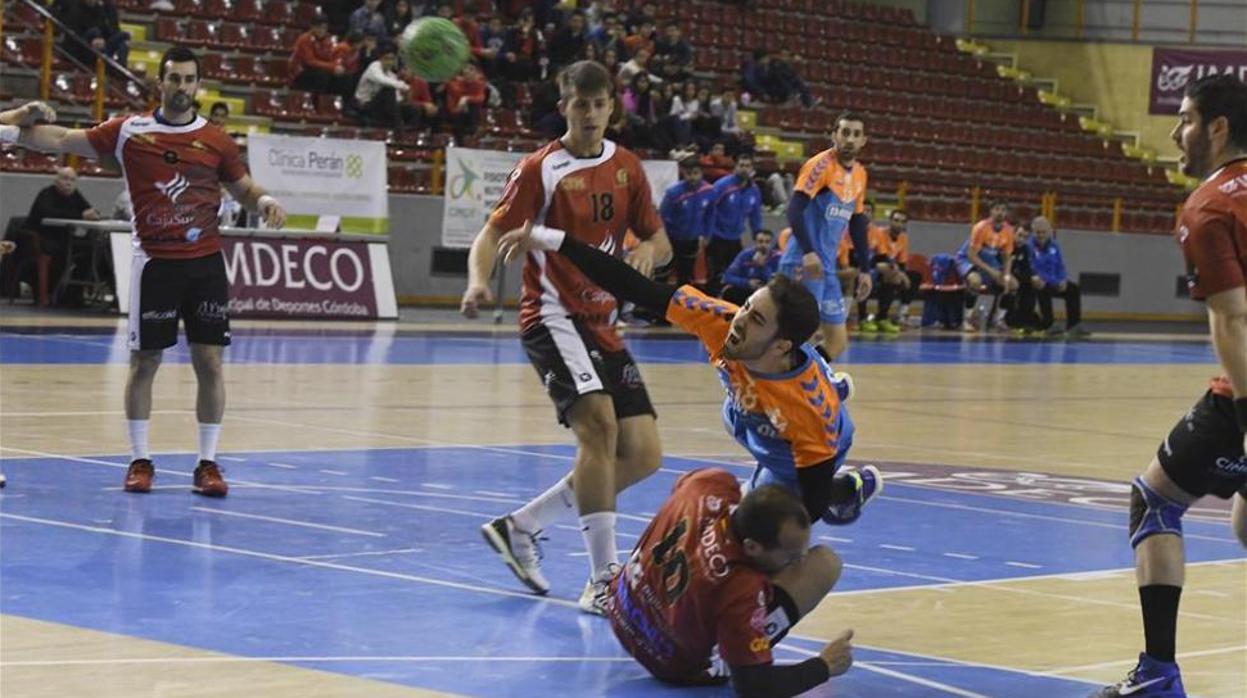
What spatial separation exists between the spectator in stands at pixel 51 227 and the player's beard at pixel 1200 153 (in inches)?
709

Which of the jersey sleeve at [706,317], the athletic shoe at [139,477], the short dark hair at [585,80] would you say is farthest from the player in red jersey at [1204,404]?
the athletic shoe at [139,477]

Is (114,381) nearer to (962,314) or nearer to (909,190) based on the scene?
(962,314)

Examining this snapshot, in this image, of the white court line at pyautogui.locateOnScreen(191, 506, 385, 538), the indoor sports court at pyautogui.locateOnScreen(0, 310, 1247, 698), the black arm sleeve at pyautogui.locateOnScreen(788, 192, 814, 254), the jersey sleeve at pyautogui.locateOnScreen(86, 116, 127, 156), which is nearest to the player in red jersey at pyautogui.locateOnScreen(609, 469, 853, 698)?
the indoor sports court at pyautogui.locateOnScreen(0, 310, 1247, 698)

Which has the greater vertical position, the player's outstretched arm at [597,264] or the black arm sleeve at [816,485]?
the player's outstretched arm at [597,264]

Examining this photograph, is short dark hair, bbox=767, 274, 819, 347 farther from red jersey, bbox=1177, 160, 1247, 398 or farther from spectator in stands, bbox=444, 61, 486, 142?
spectator in stands, bbox=444, 61, 486, 142

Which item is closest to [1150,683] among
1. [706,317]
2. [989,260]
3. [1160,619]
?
[1160,619]

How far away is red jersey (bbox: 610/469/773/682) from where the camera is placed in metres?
6.28

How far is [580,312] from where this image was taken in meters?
8.34

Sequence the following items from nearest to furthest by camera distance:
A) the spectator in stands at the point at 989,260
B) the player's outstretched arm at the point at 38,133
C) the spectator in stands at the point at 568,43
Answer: the player's outstretched arm at the point at 38,133 → the spectator in stands at the point at 568,43 → the spectator in stands at the point at 989,260

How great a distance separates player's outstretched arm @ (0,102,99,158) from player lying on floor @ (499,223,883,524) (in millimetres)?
3400

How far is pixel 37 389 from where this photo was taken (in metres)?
15.1

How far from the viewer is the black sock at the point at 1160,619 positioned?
666 centimetres

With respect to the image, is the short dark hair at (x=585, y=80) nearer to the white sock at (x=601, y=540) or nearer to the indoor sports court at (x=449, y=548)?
the white sock at (x=601, y=540)

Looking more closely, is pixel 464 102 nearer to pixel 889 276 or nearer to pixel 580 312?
pixel 889 276
